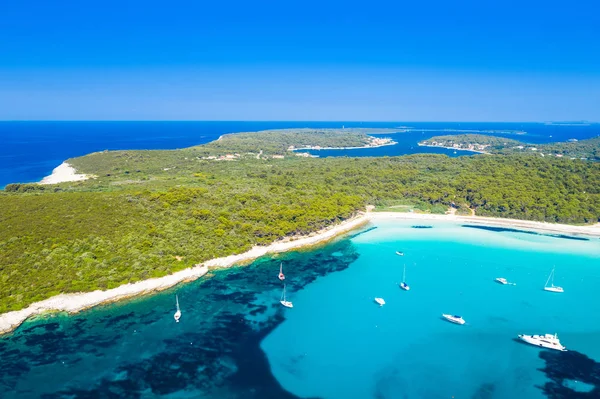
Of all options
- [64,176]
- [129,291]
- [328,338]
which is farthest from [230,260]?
[64,176]

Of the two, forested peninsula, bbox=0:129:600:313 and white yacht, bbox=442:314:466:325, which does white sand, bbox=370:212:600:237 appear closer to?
forested peninsula, bbox=0:129:600:313

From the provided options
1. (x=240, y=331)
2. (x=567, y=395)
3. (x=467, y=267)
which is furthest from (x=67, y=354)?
(x=467, y=267)

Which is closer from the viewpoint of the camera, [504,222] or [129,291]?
[129,291]

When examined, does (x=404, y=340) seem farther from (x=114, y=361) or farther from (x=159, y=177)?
(x=159, y=177)

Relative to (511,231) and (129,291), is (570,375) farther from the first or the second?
(511,231)

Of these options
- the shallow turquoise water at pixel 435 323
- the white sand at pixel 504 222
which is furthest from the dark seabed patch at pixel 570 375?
the white sand at pixel 504 222

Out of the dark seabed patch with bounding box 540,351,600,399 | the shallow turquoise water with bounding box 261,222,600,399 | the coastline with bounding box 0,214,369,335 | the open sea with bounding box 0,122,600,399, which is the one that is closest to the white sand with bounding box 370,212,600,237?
the shallow turquoise water with bounding box 261,222,600,399
